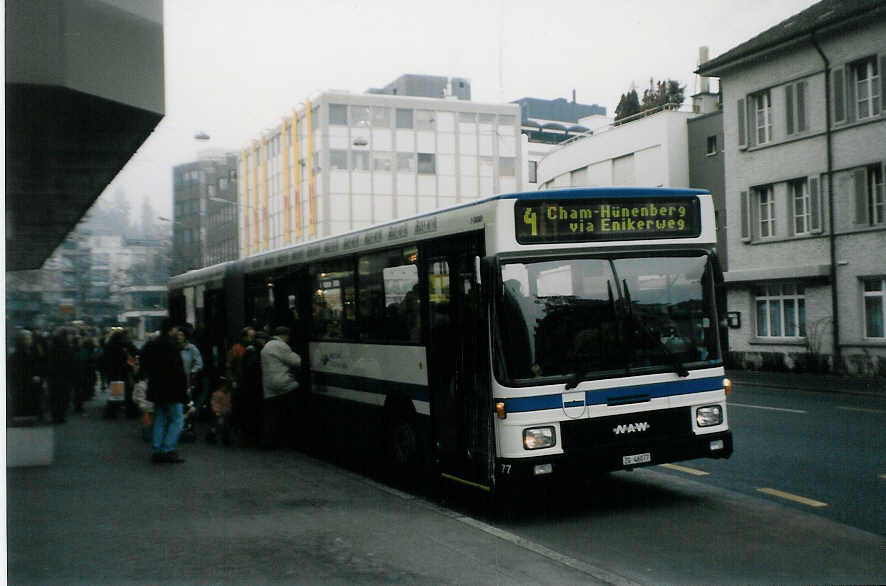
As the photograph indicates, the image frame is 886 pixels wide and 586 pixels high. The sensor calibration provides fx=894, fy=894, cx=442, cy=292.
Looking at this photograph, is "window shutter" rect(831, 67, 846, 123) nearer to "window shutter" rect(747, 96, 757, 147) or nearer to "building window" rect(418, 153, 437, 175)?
"window shutter" rect(747, 96, 757, 147)

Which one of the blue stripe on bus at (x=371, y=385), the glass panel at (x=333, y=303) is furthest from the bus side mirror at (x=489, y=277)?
the glass panel at (x=333, y=303)

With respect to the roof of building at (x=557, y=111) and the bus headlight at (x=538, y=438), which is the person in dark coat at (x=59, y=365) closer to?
the bus headlight at (x=538, y=438)

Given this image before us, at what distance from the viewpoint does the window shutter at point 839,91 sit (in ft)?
84.2

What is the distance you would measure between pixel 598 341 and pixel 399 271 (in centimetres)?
277

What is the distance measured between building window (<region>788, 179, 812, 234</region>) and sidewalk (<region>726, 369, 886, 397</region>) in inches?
224

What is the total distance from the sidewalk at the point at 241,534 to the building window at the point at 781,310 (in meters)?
21.3

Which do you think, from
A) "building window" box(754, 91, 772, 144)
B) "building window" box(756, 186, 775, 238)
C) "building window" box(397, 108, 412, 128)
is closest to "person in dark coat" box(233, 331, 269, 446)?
"building window" box(397, 108, 412, 128)

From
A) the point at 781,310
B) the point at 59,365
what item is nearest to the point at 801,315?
the point at 781,310

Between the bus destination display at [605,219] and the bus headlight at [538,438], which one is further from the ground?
Result: the bus destination display at [605,219]

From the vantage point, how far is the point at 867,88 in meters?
25.1

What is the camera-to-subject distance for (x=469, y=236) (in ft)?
27.3

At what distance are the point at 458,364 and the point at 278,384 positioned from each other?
15.1 feet

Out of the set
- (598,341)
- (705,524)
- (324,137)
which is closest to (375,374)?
(598,341)

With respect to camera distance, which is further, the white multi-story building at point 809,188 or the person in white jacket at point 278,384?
the white multi-story building at point 809,188
